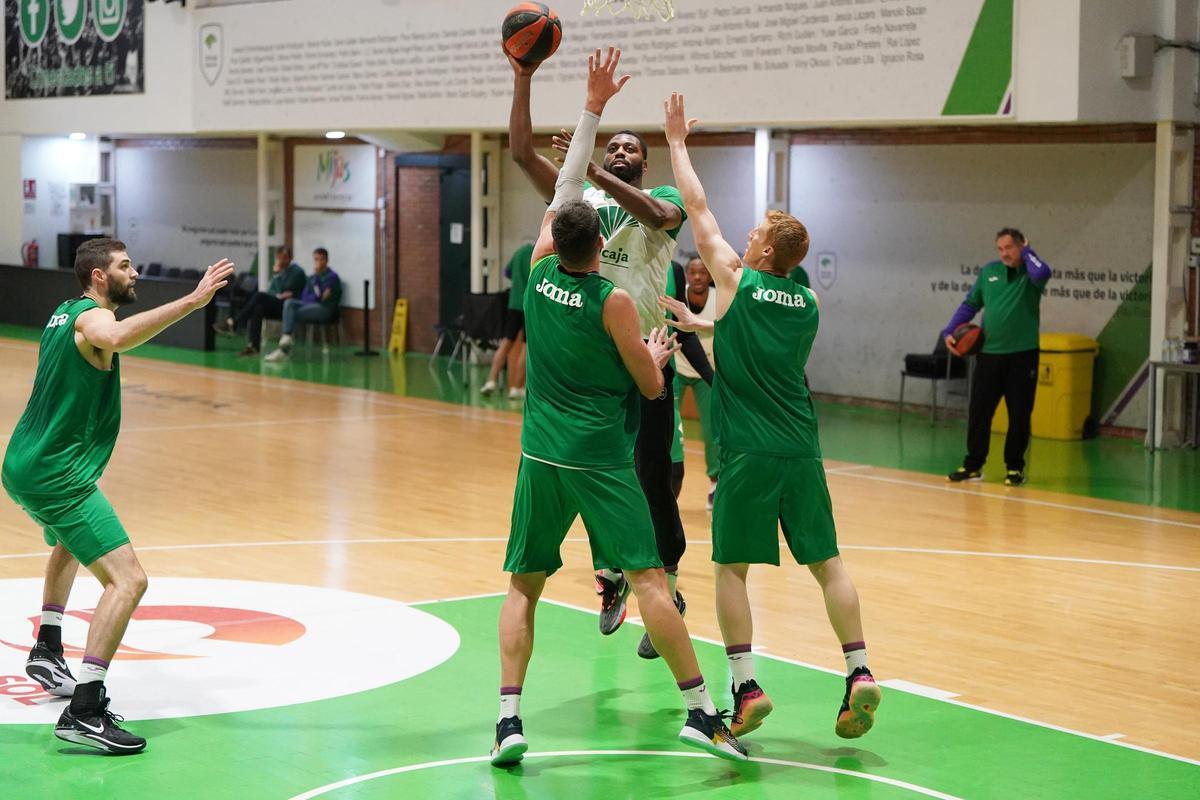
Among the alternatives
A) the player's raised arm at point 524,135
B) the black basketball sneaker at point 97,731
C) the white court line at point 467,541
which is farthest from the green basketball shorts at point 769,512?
the white court line at point 467,541

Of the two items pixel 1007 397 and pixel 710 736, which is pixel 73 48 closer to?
pixel 1007 397

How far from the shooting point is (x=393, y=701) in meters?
6.90

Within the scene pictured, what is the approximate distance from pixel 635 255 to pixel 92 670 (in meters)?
2.86

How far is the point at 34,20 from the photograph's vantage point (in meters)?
29.0

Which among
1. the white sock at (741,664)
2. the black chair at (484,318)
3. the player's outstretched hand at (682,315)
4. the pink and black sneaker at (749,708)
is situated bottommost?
the pink and black sneaker at (749,708)

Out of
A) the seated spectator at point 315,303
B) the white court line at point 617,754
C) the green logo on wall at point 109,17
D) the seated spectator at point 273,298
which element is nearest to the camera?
the white court line at point 617,754

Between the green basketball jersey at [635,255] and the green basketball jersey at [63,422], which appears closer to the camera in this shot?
the green basketball jersey at [63,422]

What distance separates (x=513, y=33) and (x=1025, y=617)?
439cm

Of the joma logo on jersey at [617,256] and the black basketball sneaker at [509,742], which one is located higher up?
the joma logo on jersey at [617,256]

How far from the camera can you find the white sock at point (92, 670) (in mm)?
6117

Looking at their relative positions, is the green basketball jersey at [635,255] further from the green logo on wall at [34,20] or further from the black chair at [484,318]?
the green logo on wall at [34,20]

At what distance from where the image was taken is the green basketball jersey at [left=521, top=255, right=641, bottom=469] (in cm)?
583

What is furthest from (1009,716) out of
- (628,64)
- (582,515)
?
(628,64)

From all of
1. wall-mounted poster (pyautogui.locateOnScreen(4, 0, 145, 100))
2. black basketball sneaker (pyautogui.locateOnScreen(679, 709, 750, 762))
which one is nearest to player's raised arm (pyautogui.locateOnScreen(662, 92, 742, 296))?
black basketball sneaker (pyautogui.locateOnScreen(679, 709, 750, 762))
